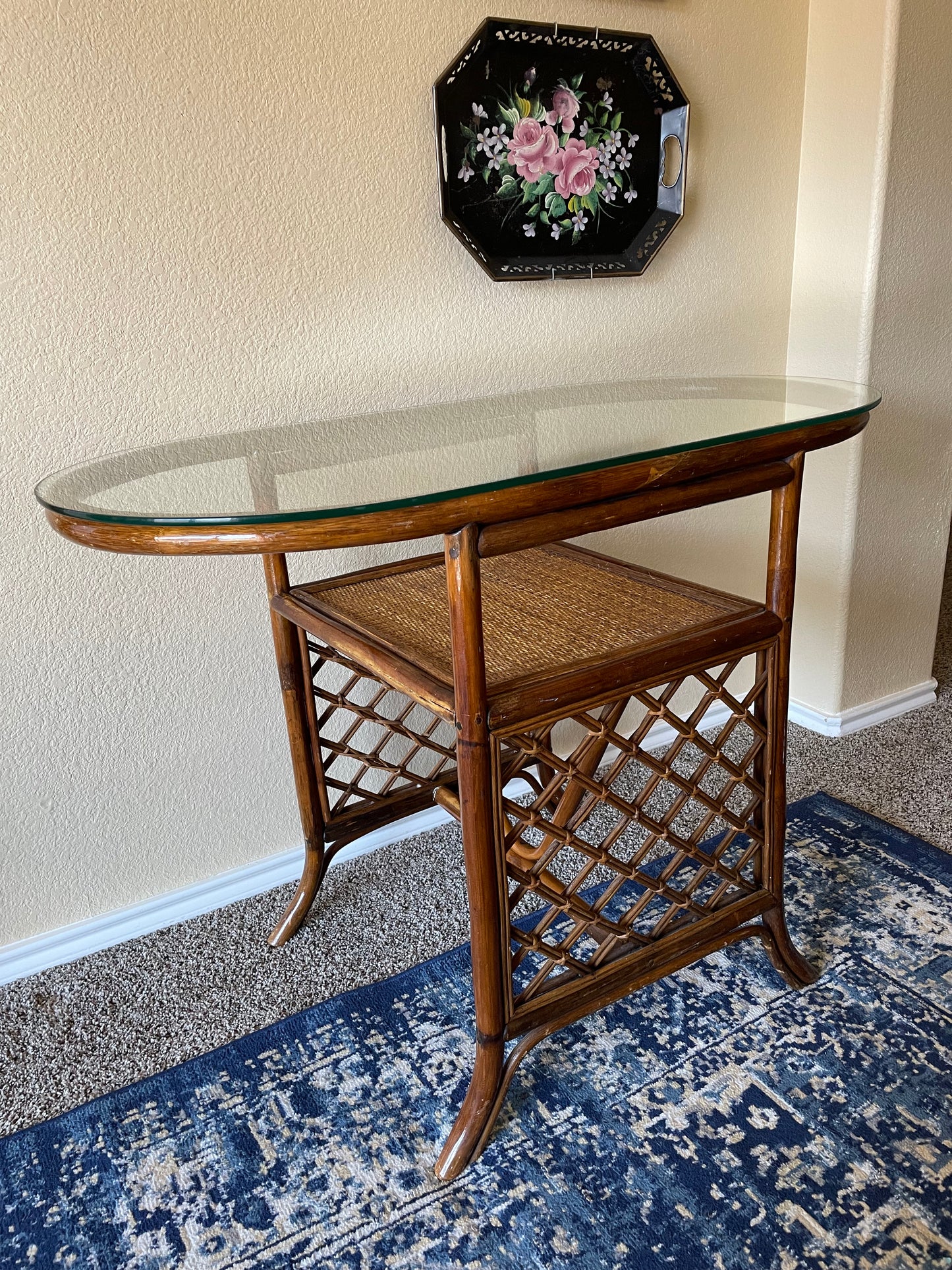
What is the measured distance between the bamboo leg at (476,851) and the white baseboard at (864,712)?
1316 mm

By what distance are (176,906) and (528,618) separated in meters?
0.86

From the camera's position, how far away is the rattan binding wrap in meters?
1.19

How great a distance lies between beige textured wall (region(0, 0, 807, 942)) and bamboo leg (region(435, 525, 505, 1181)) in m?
0.71

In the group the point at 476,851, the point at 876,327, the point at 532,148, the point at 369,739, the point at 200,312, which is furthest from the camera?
the point at 876,327

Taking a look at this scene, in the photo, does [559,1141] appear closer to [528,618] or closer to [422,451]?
[528,618]

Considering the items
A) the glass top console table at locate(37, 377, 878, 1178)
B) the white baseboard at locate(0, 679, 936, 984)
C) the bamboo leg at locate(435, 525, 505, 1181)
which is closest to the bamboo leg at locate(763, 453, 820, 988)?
the glass top console table at locate(37, 377, 878, 1178)

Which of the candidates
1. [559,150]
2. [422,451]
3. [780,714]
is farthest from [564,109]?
[780,714]

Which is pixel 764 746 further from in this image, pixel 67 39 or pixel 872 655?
pixel 67 39

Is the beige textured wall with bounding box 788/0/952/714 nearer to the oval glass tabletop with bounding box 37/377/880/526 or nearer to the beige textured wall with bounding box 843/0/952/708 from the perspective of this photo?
the beige textured wall with bounding box 843/0/952/708

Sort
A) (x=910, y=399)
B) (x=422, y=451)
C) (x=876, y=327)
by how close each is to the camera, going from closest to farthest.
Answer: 1. (x=422, y=451)
2. (x=876, y=327)
3. (x=910, y=399)

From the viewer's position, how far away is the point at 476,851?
43.4 inches

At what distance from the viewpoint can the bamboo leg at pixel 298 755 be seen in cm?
150

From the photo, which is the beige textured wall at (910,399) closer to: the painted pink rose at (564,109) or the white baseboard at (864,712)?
the white baseboard at (864,712)

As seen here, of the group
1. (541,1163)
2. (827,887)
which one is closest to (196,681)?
(541,1163)
